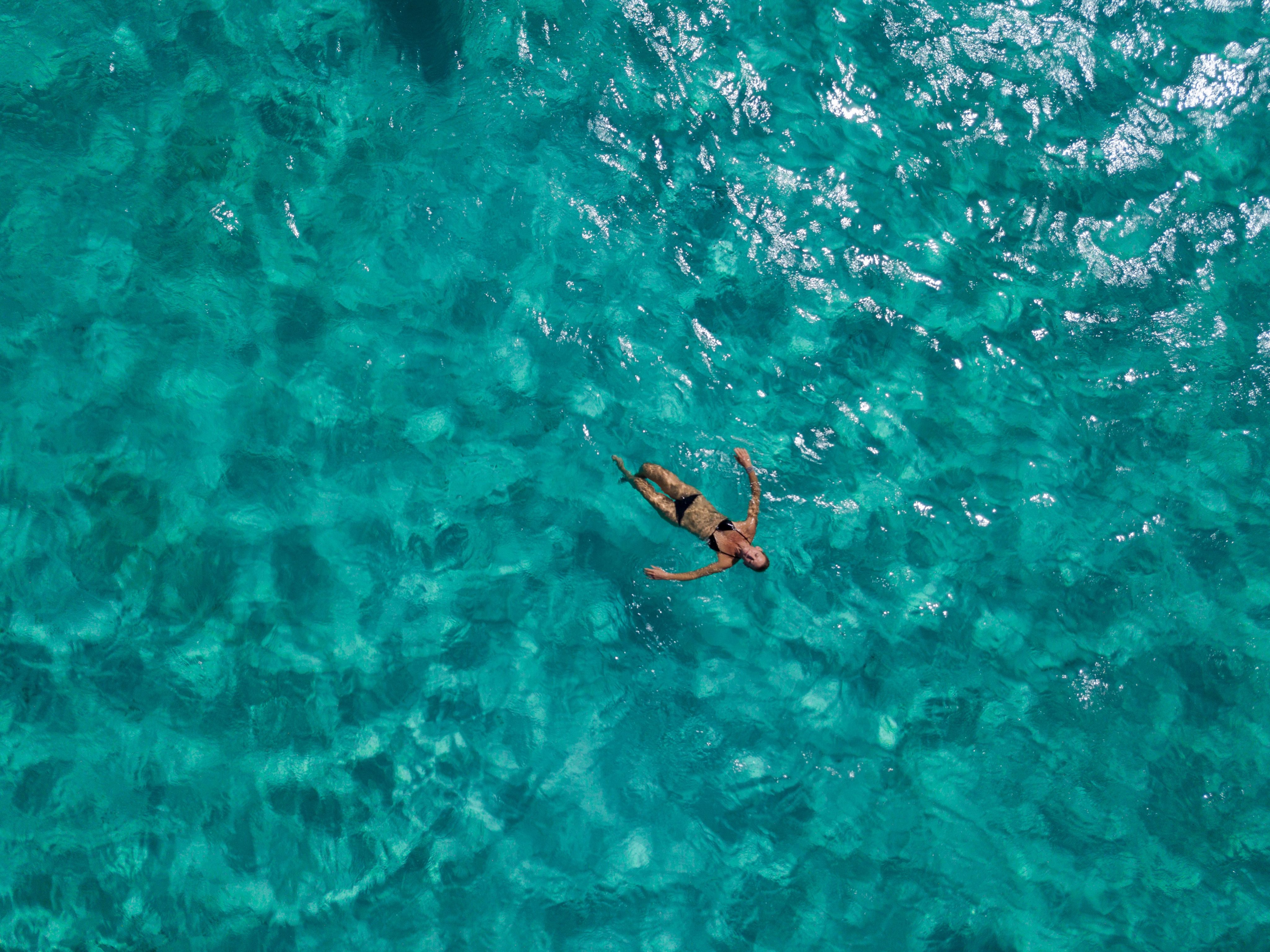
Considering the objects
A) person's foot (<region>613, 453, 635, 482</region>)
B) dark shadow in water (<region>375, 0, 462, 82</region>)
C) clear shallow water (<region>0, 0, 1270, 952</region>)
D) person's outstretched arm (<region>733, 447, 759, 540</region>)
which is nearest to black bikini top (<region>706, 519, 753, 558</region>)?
person's outstretched arm (<region>733, 447, 759, 540</region>)

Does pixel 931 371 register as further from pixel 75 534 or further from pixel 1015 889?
pixel 75 534

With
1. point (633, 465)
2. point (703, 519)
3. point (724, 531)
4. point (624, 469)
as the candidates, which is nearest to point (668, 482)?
point (624, 469)

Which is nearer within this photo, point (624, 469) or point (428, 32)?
point (624, 469)

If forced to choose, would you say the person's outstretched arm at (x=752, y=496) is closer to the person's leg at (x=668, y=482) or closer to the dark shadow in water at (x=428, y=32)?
the person's leg at (x=668, y=482)

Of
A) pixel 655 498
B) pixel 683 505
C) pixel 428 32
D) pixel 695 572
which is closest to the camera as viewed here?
pixel 695 572

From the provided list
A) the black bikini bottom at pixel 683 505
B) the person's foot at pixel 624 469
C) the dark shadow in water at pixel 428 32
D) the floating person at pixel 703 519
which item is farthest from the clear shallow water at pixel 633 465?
the black bikini bottom at pixel 683 505

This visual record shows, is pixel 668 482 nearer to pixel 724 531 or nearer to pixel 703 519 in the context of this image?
pixel 703 519

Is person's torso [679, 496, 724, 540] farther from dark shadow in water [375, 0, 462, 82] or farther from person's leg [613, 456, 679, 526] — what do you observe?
dark shadow in water [375, 0, 462, 82]
